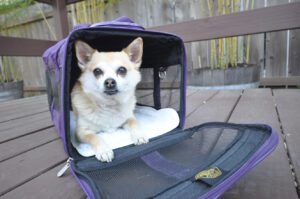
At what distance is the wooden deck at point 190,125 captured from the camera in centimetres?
68

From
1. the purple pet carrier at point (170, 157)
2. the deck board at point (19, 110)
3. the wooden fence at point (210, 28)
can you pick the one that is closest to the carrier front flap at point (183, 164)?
the purple pet carrier at point (170, 157)

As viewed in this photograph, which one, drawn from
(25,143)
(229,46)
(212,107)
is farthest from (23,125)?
(229,46)

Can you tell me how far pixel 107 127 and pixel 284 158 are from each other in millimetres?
762

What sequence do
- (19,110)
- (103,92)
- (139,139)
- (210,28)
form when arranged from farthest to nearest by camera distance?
(19,110), (210,28), (103,92), (139,139)

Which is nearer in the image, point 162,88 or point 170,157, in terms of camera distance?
point 170,157

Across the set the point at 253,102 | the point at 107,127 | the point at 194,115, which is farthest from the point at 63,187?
the point at 253,102

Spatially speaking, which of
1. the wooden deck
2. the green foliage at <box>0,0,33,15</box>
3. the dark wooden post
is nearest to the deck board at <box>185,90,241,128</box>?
the wooden deck

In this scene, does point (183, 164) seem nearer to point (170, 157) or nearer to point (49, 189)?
point (170, 157)

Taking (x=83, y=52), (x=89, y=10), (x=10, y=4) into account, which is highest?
(x=10, y=4)

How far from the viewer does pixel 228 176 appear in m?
0.57

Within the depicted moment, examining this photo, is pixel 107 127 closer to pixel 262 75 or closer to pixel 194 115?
pixel 194 115

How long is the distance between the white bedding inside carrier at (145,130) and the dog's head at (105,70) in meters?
0.20

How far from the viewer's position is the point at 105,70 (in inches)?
42.2

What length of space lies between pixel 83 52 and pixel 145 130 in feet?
1.59
